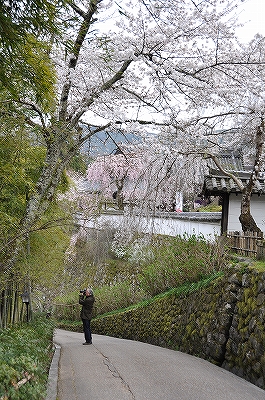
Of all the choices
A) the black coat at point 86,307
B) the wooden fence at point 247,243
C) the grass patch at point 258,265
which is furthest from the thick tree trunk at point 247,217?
the black coat at point 86,307

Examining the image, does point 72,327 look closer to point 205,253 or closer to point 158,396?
point 205,253

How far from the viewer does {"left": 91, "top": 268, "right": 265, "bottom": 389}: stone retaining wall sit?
23.9ft

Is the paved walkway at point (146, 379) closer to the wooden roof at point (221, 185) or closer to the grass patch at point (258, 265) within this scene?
the grass patch at point (258, 265)

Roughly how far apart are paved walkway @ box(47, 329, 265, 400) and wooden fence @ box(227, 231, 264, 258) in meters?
2.47

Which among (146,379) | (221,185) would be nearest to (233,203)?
(221,185)

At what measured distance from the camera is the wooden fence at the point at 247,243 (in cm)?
865

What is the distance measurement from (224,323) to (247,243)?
2058 mm

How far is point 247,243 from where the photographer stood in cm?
978

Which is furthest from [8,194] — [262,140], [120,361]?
[262,140]

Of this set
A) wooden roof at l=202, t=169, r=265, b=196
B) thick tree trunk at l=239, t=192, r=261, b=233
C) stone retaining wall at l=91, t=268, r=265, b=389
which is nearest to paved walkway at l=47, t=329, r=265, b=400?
stone retaining wall at l=91, t=268, r=265, b=389

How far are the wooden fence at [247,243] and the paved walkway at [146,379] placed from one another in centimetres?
247

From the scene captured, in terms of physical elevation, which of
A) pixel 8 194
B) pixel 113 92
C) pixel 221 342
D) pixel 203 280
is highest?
pixel 113 92

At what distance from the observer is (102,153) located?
10891 millimetres

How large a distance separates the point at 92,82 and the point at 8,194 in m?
2.62
